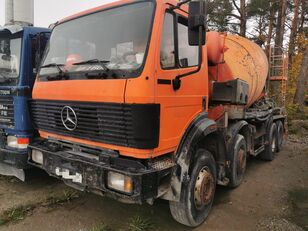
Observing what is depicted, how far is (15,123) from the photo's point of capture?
177 inches

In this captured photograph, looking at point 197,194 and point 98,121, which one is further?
point 197,194

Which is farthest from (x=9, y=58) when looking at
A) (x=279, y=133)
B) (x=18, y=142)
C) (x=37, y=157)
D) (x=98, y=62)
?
(x=279, y=133)

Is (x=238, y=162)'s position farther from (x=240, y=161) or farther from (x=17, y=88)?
(x=17, y=88)

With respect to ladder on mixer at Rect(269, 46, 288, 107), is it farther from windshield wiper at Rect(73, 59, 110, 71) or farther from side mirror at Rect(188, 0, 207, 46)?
windshield wiper at Rect(73, 59, 110, 71)

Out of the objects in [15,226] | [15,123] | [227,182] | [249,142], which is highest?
[15,123]

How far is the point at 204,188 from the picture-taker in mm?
3869

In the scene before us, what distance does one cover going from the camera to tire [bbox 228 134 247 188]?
491 centimetres

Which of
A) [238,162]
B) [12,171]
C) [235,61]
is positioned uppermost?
[235,61]

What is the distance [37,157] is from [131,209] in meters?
1.45


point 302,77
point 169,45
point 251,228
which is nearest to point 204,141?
point 251,228

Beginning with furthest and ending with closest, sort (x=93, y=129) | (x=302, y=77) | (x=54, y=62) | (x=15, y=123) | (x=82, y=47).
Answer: (x=302, y=77) < (x=15, y=123) < (x=54, y=62) < (x=82, y=47) < (x=93, y=129)

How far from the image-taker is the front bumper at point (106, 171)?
2.91 m

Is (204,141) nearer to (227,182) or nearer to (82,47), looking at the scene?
(227,182)

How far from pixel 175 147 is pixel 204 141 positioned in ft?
2.99
